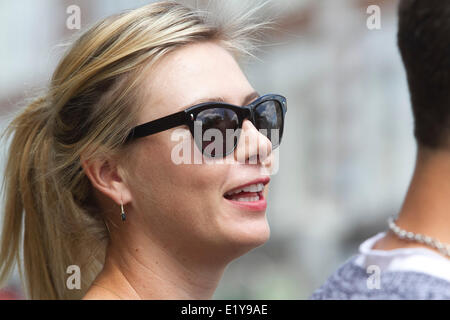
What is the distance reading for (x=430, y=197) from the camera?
1.92 metres

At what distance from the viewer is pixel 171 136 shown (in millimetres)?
2338

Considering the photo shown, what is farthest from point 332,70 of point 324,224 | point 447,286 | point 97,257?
point 447,286

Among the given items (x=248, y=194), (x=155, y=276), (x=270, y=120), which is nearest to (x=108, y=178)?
(x=155, y=276)

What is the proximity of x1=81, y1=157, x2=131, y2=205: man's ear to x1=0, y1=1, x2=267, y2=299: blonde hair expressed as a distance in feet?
0.11

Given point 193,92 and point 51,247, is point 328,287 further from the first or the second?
point 51,247

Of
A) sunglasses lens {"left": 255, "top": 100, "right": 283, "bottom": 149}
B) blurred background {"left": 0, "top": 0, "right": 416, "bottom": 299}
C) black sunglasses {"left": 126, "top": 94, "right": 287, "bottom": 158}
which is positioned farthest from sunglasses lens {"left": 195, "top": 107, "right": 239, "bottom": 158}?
blurred background {"left": 0, "top": 0, "right": 416, "bottom": 299}

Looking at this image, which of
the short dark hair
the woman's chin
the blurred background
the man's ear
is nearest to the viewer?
the short dark hair

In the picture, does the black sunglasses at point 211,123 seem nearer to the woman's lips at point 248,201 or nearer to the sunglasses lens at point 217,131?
the sunglasses lens at point 217,131

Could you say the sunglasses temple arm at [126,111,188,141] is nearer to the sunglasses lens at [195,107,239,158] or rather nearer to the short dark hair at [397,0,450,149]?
the sunglasses lens at [195,107,239,158]

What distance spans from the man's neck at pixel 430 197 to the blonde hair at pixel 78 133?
1.02 m

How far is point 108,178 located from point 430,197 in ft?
3.89

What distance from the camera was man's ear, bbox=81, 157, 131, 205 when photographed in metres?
2.44
